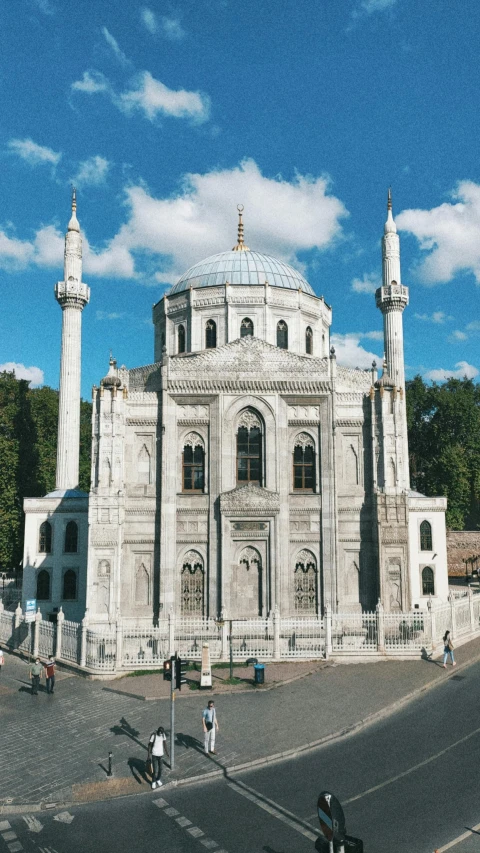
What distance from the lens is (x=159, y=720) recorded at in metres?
17.4

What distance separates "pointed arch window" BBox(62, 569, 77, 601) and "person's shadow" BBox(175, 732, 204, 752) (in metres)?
21.6

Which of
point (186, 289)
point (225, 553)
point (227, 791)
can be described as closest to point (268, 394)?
point (225, 553)

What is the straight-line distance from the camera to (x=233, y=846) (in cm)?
1082

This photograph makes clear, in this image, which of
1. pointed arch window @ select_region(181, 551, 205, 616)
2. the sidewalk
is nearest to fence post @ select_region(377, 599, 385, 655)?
the sidewalk

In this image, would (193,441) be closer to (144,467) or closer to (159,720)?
(144,467)

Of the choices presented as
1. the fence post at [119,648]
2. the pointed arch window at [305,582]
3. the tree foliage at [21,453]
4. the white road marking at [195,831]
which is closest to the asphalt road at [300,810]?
the white road marking at [195,831]

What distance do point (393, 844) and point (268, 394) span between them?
20844 millimetres

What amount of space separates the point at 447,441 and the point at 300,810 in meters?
46.0

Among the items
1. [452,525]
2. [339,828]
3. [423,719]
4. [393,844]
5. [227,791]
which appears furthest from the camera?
[452,525]

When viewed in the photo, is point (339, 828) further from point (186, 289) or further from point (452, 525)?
point (452, 525)

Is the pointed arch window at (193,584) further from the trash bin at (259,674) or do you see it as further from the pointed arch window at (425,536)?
the pointed arch window at (425,536)

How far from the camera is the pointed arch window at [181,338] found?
123ft

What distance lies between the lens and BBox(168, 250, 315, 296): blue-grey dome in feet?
127

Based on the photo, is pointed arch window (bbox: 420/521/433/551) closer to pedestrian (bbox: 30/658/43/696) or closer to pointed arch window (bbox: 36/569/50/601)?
pointed arch window (bbox: 36/569/50/601)
